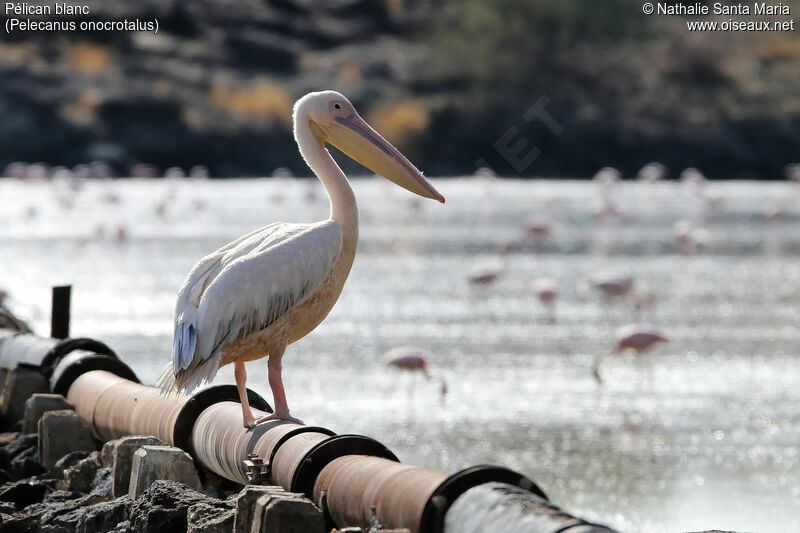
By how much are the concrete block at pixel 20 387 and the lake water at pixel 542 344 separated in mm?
2370

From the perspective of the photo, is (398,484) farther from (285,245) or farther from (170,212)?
(170,212)

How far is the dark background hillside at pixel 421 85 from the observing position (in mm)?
48031

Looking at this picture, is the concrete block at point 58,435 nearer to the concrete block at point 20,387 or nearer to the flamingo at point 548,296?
the concrete block at point 20,387

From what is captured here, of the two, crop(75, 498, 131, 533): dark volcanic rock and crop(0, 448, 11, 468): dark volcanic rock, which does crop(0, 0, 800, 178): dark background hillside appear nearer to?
crop(0, 448, 11, 468): dark volcanic rock

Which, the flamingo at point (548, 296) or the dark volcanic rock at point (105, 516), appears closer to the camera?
the dark volcanic rock at point (105, 516)

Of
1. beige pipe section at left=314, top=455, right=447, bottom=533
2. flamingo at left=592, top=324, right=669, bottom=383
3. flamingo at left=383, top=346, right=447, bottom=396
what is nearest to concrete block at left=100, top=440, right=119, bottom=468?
beige pipe section at left=314, top=455, right=447, bottom=533

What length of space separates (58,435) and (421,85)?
47285 mm

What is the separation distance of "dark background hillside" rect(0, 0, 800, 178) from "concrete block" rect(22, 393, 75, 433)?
132ft

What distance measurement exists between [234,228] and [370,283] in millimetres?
7382

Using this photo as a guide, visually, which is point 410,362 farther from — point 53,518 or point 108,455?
point 53,518

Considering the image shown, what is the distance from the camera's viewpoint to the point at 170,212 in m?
28.2

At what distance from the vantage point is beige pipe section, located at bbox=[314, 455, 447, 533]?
132 inches

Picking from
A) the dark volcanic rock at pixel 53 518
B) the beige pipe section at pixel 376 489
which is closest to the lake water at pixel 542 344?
the dark volcanic rock at pixel 53 518

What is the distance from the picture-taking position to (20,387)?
6.19 meters
